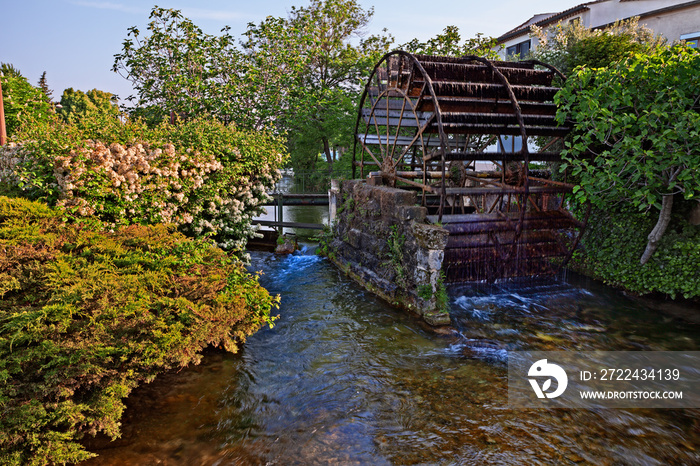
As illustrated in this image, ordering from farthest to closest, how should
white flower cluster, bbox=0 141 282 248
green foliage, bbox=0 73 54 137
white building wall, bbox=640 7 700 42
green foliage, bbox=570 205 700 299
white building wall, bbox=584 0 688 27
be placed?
white building wall, bbox=584 0 688 27, white building wall, bbox=640 7 700 42, green foliage, bbox=0 73 54 137, green foliage, bbox=570 205 700 299, white flower cluster, bbox=0 141 282 248

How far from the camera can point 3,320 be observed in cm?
343

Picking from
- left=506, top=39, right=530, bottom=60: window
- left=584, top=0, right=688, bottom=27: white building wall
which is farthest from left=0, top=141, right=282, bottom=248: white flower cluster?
left=506, top=39, right=530, bottom=60: window

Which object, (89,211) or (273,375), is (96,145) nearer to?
(89,211)

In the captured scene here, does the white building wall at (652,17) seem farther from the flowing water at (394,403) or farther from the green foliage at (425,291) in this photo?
the flowing water at (394,403)

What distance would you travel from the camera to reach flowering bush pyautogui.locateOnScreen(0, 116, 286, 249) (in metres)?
5.62

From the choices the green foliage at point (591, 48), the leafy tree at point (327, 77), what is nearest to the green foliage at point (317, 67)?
the leafy tree at point (327, 77)

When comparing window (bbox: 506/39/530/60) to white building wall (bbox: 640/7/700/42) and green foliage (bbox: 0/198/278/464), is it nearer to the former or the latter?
white building wall (bbox: 640/7/700/42)

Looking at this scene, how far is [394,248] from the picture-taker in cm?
740

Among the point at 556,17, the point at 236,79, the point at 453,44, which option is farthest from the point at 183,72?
the point at 556,17

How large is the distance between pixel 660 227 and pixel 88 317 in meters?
7.92

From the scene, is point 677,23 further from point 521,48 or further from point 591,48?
point 591,48

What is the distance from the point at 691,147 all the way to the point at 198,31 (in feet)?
45.2

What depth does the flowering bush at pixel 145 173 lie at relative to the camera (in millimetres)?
5621

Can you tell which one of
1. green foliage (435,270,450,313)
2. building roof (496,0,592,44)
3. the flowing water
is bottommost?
the flowing water
